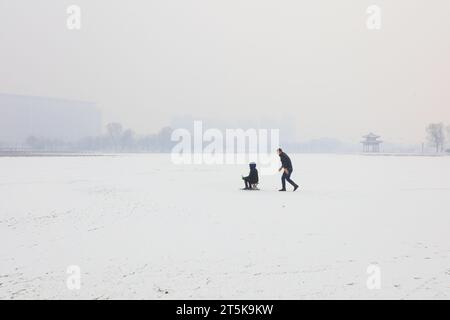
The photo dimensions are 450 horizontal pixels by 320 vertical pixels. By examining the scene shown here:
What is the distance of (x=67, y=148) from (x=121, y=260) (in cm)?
18032

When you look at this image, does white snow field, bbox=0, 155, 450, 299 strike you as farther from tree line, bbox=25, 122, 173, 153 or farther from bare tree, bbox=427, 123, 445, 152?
tree line, bbox=25, 122, 173, 153

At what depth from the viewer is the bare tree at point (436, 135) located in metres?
123

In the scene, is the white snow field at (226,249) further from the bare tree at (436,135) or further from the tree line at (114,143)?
the tree line at (114,143)

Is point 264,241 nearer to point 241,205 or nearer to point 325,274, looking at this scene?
point 325,274

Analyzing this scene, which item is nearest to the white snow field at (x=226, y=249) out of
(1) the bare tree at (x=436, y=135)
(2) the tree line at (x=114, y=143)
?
(1) the bare tree at (x=436, y=135)

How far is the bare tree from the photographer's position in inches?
4852

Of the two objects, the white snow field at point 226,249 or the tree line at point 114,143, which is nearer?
the white snow field at point 226,249

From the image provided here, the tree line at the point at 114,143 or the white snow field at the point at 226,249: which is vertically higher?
the tree line at the point at 114,143

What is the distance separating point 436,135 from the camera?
4843 inches

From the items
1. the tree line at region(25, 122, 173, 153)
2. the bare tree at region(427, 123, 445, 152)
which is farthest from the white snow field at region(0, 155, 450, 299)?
the tree line at region(25, 122, 173, 153)

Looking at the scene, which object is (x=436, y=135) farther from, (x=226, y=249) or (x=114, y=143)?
(x=226, y=249)

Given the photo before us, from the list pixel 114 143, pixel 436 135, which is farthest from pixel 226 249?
pixel 114 143

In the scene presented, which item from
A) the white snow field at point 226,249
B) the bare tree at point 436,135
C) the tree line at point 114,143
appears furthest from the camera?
the tree line at point 114,143

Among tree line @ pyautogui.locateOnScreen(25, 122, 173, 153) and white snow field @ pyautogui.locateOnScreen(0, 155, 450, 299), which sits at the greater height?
tree line @ pyautogui.locateOnScreen(25, 122, 173, 153)
